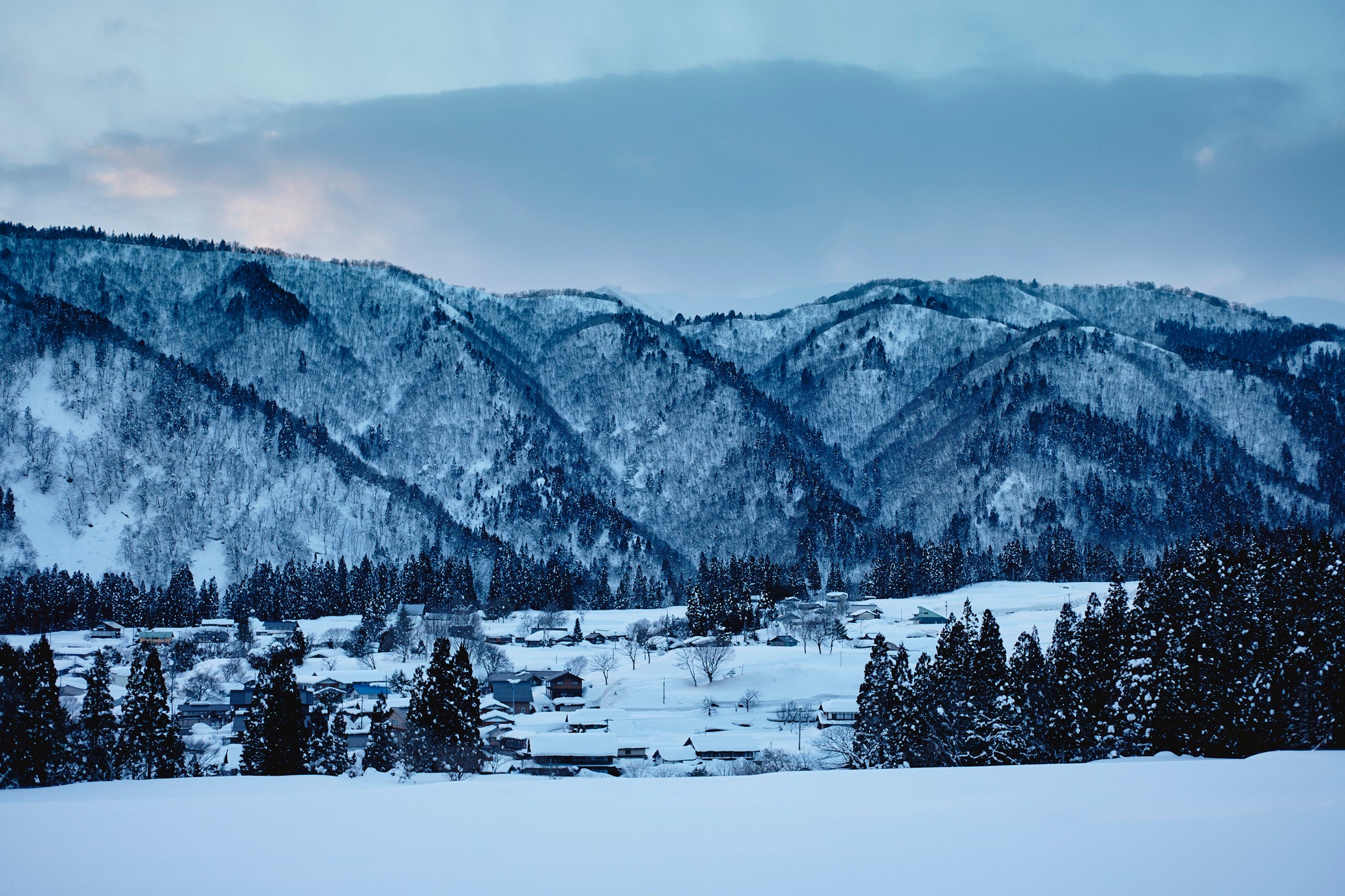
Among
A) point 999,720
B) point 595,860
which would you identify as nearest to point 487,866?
point 595,860

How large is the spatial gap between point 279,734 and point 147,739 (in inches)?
230

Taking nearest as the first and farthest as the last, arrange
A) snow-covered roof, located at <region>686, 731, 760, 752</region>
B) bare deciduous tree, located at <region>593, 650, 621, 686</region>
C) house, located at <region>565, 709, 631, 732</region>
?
1. snow-covered roof, located at <region>686, 731, 760, 752</region>
2. house, located at <region>565, 709, 631, 732</region>
3. bare deciduous tree, located at <region>593, 650, 621, 686</region>

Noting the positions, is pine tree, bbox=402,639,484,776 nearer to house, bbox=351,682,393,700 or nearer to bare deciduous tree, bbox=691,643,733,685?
house, bbox=351,682,393,700

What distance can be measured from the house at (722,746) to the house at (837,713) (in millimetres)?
6867

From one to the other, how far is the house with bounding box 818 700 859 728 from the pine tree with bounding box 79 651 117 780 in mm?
38057

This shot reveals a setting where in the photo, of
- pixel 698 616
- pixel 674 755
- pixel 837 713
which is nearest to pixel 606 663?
pixel 698 616

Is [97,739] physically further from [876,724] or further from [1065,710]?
[1065,710]

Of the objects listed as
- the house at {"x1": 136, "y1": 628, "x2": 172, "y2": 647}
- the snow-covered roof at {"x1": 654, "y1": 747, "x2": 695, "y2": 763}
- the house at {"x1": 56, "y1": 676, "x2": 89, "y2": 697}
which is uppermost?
the house at {"x1": 136, "y1": 628, "x2": 172, "y2": 647}

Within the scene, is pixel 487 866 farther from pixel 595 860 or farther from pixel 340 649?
pixel 340 649

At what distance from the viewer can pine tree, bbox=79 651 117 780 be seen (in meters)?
33.8

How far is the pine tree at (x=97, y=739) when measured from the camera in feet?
111

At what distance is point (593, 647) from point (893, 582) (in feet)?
159

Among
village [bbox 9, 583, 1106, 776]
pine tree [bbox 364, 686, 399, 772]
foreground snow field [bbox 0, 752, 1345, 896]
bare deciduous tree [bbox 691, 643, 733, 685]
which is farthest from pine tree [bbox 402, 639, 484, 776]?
bare deciduous tree [bbox 691, 643, 733, 685]

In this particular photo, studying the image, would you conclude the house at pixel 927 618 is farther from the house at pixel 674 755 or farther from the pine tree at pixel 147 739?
the pine tree at pixel 147 739
